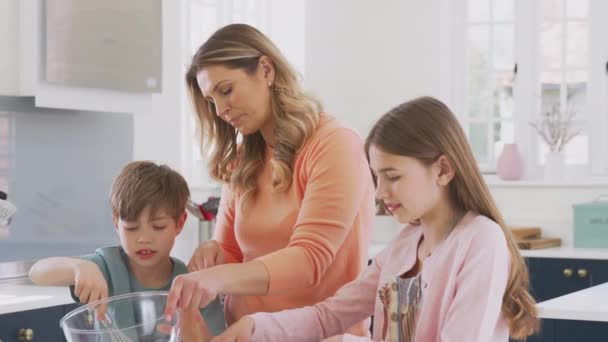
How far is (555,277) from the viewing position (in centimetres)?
460

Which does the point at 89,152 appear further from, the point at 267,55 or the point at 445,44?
the point at 445,44

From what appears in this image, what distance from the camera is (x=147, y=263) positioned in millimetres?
1883

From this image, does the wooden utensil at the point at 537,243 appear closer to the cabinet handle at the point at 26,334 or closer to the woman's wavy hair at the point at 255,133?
the cabinet handle at the point at 26,334

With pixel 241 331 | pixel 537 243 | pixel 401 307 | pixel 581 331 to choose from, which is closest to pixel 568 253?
pixel 537 243

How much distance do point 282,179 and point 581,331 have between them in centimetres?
107

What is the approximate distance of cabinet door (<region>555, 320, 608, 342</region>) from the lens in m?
2.48

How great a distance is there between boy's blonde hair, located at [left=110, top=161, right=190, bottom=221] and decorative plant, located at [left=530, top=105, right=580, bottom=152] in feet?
12.1

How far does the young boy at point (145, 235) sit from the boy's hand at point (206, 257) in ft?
0.09

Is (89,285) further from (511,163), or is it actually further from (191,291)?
(511,163)

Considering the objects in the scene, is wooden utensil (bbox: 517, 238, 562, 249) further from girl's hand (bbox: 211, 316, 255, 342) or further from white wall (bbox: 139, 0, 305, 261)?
girl's hand (bbox: 211, 316, 255, 342)

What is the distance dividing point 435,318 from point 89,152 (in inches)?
98.8

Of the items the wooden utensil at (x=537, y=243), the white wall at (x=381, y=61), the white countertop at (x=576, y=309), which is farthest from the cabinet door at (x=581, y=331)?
the white wall at (x=381, y=61)

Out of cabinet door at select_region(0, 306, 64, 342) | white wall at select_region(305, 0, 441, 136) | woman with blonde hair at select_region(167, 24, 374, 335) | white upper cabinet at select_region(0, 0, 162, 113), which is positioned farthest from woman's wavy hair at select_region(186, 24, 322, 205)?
white wall at select_region(305, 0, 441, 136)

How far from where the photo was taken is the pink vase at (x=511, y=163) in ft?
17.5
